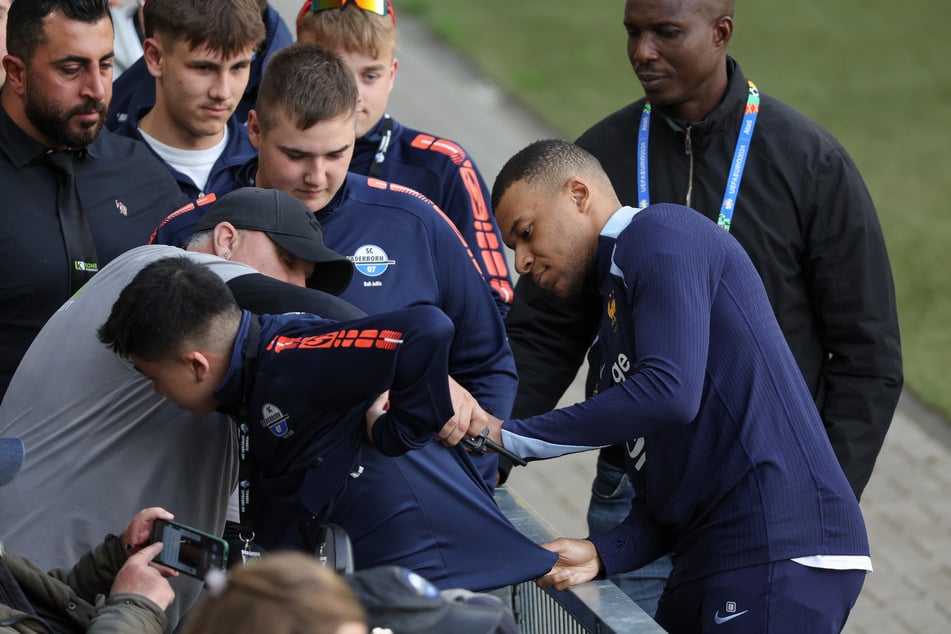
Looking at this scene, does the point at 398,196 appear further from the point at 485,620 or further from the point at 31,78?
the point at 485,620

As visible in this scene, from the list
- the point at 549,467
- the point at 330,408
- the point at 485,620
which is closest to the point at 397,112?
the point at 549,467

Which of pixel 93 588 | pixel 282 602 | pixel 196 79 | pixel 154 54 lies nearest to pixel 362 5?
pixel 196 79

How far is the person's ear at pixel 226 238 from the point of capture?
3338 mm

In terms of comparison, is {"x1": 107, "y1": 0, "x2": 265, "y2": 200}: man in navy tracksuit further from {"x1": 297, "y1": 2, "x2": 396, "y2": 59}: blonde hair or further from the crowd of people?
{"x1": 297, "y1": 2, "x2": 396, "y2": 59}: blonde hair

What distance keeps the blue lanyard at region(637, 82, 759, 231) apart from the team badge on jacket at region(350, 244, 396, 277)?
0.98 meters

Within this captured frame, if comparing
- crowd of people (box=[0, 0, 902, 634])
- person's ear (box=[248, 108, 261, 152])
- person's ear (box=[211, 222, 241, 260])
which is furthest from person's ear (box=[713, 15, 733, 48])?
person's ear (box=[211, 222, 241, 260])

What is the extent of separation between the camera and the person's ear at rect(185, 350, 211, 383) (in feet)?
9.03

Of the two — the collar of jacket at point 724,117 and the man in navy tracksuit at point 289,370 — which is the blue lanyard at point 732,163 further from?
the man in navy tracksuit at point 289,370

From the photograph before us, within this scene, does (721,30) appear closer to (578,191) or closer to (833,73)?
(578,191)

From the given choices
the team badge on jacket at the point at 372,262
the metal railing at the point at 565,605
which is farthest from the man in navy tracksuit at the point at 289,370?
the team badge on jacket at the point at 372,262

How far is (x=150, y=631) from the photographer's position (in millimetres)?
2633

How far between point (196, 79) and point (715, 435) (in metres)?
2.38

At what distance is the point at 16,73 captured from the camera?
4.07 meters

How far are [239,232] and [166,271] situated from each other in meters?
0.55
